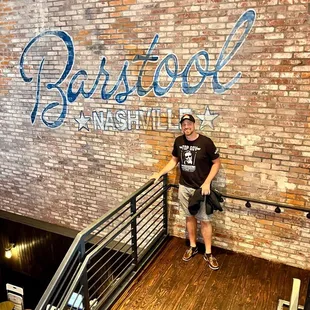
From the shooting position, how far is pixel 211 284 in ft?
10.2

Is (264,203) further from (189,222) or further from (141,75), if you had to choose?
(141,75)

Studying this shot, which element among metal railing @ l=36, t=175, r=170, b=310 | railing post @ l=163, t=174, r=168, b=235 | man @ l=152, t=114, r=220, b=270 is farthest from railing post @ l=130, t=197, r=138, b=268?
railing post @ l=163, t=174, r=168, b=235

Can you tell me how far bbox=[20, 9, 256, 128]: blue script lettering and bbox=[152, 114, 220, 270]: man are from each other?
1.64ft

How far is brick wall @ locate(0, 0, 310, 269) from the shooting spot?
2.98m

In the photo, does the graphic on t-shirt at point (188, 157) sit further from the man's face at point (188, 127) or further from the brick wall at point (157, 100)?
the brick wall at point (157, 100)

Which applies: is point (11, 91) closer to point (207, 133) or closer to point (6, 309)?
point (207, 133)

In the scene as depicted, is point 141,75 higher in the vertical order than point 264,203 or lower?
higher

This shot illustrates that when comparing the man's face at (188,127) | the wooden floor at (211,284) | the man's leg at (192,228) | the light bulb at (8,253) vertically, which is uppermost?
the man's face at (188,127)

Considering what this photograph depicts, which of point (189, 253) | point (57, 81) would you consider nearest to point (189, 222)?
point (189, 253)

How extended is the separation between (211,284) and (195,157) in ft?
4.08

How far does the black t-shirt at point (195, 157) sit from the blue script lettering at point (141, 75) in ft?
1.78

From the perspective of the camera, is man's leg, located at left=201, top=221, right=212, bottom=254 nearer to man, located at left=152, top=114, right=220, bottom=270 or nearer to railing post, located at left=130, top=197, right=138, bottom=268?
man, located at left=152, top=114, right=220, bottom=270

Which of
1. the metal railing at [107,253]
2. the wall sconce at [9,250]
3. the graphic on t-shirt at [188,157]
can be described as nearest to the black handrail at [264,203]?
the metal railing at [107,253]

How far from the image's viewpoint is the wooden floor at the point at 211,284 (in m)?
2.88
